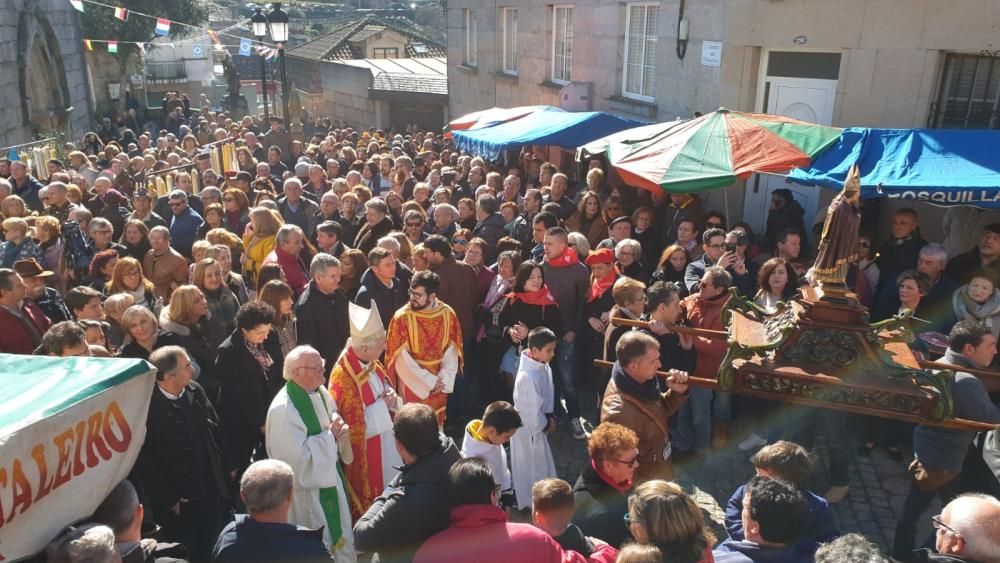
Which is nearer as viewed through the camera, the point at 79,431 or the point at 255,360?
the point at 79,431

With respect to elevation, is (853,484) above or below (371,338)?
below

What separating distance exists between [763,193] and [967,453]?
18.3 ft

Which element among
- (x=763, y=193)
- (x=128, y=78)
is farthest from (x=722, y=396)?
(x=128, y=78)

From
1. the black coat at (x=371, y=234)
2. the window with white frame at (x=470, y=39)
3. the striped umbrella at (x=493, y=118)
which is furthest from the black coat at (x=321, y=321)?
the window with white frame at (x=470, y=39)

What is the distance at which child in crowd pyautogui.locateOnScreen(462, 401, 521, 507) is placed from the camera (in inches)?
168

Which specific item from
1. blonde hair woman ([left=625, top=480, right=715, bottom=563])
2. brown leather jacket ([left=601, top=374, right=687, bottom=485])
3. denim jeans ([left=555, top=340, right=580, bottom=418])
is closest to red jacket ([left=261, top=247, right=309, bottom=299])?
denim jeans ([left=555, top=340, right=580, bottom=418])

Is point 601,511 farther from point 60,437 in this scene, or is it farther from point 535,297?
point 535,297

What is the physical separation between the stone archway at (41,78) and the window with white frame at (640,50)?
15.9m

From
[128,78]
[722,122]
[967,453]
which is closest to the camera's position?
[967,453]

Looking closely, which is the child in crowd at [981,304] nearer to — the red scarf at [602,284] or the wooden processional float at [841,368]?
the wooden processional float at [841,368]

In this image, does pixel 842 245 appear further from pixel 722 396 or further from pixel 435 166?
pixel 435 166

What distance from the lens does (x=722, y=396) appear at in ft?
20.4

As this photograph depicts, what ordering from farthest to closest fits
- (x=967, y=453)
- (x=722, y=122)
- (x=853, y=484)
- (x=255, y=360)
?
(x=722, y=122) → (x=853, y=484) → (x=255, y=360) → (x=967, y=453)

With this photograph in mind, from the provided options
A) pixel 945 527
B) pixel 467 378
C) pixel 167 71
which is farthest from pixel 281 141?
pixel 167 71
